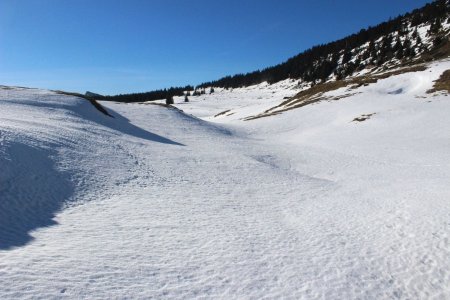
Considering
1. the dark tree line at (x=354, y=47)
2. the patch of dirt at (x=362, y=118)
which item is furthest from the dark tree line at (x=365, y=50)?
the patch of dirt at (x=362, y=118)

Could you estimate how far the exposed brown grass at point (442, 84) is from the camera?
4643 cm

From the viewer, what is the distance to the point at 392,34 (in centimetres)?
12875

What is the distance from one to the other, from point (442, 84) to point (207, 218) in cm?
4628

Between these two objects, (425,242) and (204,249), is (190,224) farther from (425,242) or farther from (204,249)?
(425,242)

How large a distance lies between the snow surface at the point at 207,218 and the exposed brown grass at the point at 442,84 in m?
19.9

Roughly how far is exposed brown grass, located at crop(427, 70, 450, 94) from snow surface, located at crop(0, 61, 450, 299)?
19910 mm

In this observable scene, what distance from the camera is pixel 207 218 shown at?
1380 cm

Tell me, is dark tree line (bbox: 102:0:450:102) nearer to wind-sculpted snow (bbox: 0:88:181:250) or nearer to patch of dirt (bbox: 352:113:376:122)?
patch of dirt (bbox: 352:113:376:122)

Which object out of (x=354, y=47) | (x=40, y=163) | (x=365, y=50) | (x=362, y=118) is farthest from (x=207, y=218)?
(x=354, y=47)

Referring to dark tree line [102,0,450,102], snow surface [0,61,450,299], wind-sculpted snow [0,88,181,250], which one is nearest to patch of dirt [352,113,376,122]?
snow surface [0,61,450,299]

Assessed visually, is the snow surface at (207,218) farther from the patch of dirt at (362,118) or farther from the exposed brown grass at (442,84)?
the exposed brown grass at (442,84)

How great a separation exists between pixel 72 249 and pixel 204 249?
145 inches

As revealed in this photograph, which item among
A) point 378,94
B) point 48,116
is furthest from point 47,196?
point 378,94

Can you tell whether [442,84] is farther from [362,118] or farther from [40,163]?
[40,163]
